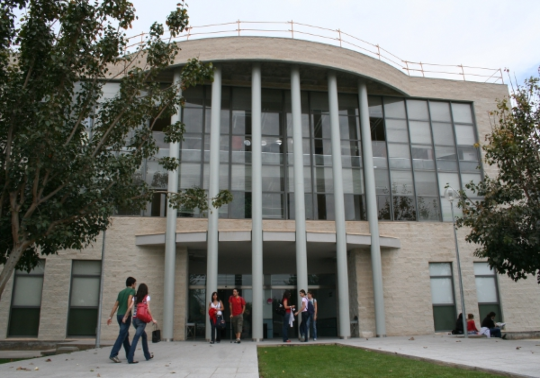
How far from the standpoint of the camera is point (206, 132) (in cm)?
2109

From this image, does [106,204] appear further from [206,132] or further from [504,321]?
[504,321]

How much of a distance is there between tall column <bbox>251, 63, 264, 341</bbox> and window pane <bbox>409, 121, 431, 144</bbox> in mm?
7754

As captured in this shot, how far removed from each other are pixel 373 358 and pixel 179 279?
10775 mm

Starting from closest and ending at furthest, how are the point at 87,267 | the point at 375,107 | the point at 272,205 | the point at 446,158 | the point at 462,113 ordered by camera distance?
the point at 87,267, the point at 272,205, the point at 446,158, the point at 375,107, the point at 462,113

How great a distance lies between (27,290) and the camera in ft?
61.8

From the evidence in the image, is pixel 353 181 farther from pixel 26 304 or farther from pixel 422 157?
pixel 26 304

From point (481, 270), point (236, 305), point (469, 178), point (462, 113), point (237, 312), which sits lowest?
point (237, 312)

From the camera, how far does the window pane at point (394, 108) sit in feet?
75.6

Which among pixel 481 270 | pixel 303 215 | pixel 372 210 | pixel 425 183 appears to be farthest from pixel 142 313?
pixel 481 270

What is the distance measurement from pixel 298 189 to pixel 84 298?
954 centimetres

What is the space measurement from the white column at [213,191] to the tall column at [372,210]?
21.3 feet

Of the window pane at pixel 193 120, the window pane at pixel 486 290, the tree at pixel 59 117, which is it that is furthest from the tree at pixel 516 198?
the window pane at pixel 193 120

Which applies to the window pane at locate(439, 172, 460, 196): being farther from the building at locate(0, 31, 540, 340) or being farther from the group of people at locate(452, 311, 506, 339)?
the group of people at locate(452, 311, 506, 339)

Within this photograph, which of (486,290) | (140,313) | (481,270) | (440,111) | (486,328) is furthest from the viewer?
(440,111)
